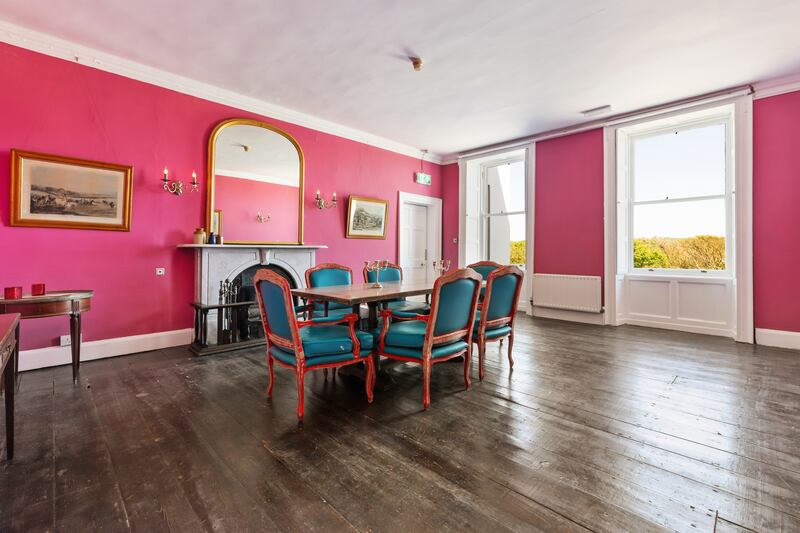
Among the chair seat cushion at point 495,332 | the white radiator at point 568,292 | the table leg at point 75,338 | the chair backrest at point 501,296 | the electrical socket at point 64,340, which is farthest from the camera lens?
the white radiator at point 568,292

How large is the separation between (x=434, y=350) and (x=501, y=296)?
89 centimetres

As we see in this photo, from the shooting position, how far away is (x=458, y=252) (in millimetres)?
7203

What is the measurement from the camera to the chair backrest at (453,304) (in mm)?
2473

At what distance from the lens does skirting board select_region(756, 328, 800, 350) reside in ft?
13.5

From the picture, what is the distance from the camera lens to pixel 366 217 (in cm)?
604

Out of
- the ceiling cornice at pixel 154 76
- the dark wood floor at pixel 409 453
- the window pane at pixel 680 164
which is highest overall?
the ceiling cornice at pixel 154 76

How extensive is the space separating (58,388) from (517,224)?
653cm

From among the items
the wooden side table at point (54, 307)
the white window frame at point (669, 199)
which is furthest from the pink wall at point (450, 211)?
the wooden side table at point (54, 307)

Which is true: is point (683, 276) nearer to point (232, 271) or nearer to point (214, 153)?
point (232, 271)

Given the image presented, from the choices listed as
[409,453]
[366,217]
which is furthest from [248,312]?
[409,453]

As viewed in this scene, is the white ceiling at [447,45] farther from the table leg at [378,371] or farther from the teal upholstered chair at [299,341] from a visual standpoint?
the table leg at [378,371]

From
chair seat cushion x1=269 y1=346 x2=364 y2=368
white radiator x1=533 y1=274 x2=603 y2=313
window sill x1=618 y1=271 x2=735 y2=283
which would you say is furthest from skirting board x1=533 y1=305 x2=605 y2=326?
chair seat cushion x1=269 y1=346 x2=364 y2=368

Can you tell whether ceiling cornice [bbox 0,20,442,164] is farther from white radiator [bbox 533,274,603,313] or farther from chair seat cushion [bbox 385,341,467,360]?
white radiator [bbox 533,274,603,313]

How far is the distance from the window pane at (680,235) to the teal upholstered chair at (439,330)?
4113 mm
